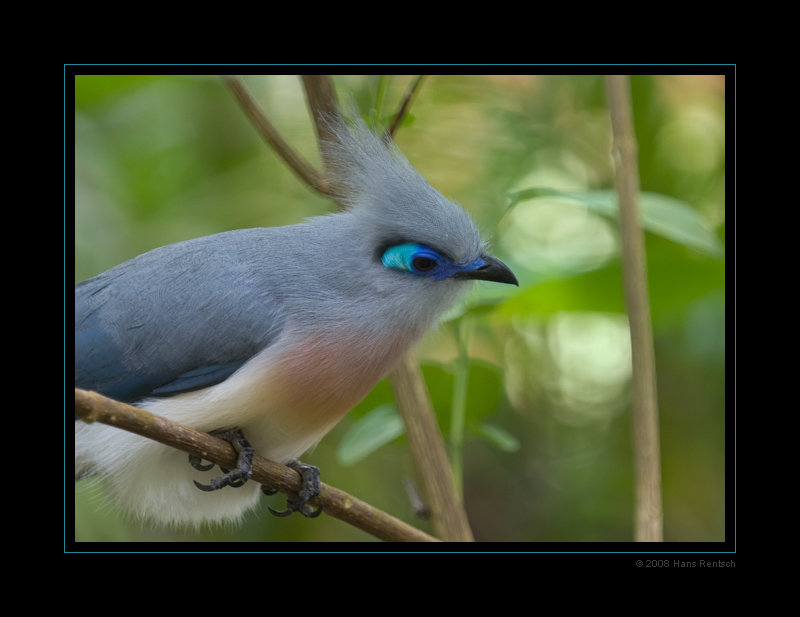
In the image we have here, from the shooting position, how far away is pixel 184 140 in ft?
11.4

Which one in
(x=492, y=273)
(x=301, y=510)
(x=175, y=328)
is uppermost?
(x=492, y=273)

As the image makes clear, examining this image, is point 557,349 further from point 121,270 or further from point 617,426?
point 121,270

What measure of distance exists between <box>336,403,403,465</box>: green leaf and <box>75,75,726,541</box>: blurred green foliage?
1.0 inches

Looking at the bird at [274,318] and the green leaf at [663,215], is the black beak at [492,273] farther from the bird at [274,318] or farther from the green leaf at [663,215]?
the green leaf at [663,215]

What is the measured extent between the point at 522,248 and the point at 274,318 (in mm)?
1414

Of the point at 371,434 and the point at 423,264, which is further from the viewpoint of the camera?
the point at 371,434

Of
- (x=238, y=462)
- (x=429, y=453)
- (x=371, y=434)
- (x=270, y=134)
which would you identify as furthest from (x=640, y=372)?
(x=270, y=134)

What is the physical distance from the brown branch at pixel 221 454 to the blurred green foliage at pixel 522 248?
50 cm

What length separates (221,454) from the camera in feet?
6.32

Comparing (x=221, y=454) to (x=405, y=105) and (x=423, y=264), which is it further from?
Answer: (x=405, y=105)

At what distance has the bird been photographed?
Answer: 2.06 m

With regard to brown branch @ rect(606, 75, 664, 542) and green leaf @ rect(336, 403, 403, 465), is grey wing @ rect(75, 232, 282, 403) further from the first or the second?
brown branch @ rect(606, 75, 664, 542)

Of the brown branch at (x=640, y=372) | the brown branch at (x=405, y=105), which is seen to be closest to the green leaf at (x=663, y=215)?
Answer: the brown branch at (x=640, y=372)
